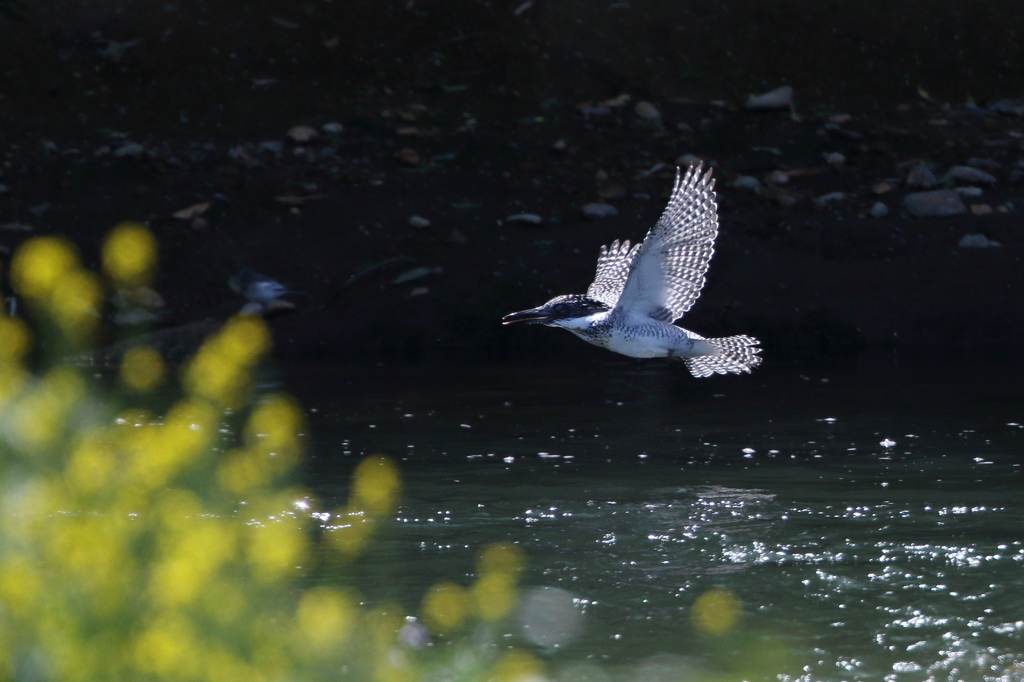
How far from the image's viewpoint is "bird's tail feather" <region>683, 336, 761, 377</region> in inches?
356

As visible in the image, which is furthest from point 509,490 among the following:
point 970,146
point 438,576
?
point 970,146

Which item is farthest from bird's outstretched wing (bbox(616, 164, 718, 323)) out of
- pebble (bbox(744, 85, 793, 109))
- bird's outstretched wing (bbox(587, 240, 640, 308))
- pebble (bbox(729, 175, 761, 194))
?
pebble (bbox(744, 85, 793, 109))

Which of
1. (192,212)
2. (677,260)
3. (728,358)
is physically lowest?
(192,212)

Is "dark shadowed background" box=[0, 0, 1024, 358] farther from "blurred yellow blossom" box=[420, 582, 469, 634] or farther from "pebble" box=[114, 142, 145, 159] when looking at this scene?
"blurred yellow blossom" box=[420, 582, 469, 634]

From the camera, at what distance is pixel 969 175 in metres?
16.2

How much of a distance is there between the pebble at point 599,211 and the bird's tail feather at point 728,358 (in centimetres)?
659

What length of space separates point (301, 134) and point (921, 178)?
7242 millimetres

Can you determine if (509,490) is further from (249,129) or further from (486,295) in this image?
(249,129)

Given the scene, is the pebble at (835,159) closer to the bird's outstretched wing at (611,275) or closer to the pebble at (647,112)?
the pebble at (647,112)

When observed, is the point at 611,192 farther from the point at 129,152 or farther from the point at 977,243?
the point at 129,152

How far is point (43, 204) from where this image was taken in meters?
15.8

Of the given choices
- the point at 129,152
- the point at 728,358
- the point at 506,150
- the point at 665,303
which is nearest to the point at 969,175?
the point at 506,150

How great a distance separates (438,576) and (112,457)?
4.31 metres

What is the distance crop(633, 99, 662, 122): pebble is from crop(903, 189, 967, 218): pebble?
3580 millimetres
